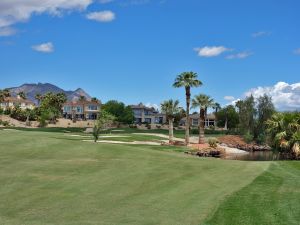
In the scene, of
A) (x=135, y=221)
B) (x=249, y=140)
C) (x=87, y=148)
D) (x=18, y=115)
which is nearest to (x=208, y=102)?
(x=249, y=140)

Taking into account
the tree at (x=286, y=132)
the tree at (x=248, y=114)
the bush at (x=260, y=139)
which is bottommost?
the bush at (x=260, y=139)

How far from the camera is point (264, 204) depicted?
18.1 meters

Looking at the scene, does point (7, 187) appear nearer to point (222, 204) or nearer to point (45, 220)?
point (45, 220)

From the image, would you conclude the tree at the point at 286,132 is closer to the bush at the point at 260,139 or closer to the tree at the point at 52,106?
the bush at the point at 260,139

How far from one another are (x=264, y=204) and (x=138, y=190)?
5610 millimetres

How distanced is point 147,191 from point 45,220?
641cm

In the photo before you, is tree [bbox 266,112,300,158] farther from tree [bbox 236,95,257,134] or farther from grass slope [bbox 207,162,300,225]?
tree [bbox 236,95,257,134]

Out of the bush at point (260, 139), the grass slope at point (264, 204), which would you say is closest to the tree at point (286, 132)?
the grass slope at point (264, 204)

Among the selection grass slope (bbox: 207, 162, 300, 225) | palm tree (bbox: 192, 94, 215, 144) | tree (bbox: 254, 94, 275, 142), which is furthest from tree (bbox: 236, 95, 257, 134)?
grass slope (bbox: 207, 162, 300, 225)

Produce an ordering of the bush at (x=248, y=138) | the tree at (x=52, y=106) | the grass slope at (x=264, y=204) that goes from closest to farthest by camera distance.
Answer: the grass slope at (x=264, y=204) → the bush at (x=248, y=138) → the tree at (x=52, y=106)

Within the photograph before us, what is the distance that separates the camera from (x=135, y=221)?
14828 millimetres

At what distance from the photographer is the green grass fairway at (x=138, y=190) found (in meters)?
15.5

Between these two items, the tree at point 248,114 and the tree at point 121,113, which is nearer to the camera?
the tree at point 248,114

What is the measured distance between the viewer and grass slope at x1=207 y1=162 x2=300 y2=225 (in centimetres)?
1548
